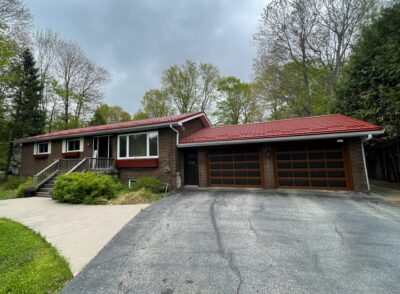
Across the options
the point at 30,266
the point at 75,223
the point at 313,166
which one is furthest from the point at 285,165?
the point at 30,266

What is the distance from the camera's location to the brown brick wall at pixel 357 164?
745 cm

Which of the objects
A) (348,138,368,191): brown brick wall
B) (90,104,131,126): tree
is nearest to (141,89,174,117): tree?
(90,104,131,126): tree

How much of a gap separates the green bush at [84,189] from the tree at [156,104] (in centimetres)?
→ 1786

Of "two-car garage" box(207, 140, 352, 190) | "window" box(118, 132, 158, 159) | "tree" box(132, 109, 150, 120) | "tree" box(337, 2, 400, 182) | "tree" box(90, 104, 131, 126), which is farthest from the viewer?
"tree" box(90, 104, 131, 126)

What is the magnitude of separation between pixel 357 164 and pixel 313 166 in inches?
59.9

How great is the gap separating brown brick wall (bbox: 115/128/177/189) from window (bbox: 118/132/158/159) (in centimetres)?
46

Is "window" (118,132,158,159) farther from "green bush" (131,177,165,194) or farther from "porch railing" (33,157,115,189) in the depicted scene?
"green bush" (131,177,165,194)

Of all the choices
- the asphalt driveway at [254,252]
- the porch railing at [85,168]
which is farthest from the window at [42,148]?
the asphalt driveway at [254,252]

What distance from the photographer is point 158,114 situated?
25641 millimetres

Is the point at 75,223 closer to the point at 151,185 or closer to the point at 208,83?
the point at 151,185

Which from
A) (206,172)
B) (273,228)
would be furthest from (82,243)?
(206,172)

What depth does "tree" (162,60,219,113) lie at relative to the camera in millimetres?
24062

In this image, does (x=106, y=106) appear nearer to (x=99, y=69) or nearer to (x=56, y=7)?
(x=99, y=69)

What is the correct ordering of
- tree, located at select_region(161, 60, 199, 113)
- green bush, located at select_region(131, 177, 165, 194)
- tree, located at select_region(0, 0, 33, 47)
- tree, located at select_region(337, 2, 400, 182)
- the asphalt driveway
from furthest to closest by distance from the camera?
tree, located at select_region(161, 60, 199, 113) → tree, located at select_region(0, 0, 33, 47) → green bush, located at select_region(131, 177, 165, 194) → tree, located at select_region(337, 2, 400, 182) → the asphalt driveway
